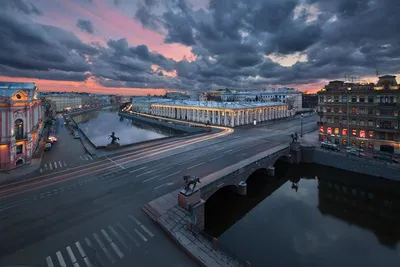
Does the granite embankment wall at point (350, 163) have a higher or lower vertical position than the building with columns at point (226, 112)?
lower

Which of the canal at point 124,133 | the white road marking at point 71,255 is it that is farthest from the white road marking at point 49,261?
the canal at point 124,133

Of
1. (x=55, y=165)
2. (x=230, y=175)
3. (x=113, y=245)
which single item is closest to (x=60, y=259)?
(x=113, y=245)

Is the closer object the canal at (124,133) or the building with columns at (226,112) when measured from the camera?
the canal at (124,133)

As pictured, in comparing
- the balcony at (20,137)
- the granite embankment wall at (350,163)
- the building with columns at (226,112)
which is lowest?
the granite embankment wall at (350,163)

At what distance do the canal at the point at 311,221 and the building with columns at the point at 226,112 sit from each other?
58498 millimetres

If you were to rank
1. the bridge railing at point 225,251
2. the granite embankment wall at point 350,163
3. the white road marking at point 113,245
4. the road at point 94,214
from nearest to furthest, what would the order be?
1. the bridge railing at point 225,251
2. the road at point 94,214
3. the white road marking at point 113,245
4. the granite embankment wall at point 350,163

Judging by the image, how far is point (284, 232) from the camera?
25.9 meters

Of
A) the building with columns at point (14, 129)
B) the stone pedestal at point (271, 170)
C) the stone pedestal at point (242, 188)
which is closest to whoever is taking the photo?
the stone pedestal at point (242, 188)

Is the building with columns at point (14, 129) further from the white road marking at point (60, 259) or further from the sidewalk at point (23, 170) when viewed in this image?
the white road marking at point (60, 259)

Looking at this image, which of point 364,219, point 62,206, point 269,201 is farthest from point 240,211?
point 62,206

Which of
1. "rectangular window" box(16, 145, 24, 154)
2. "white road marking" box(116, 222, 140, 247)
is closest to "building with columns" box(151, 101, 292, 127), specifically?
"rectangular window" box(16, 145, 24, 154)

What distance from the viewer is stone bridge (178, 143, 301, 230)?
910 inches

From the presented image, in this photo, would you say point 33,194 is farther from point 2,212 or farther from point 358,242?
point 358,242

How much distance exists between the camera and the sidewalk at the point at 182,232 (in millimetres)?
16203
